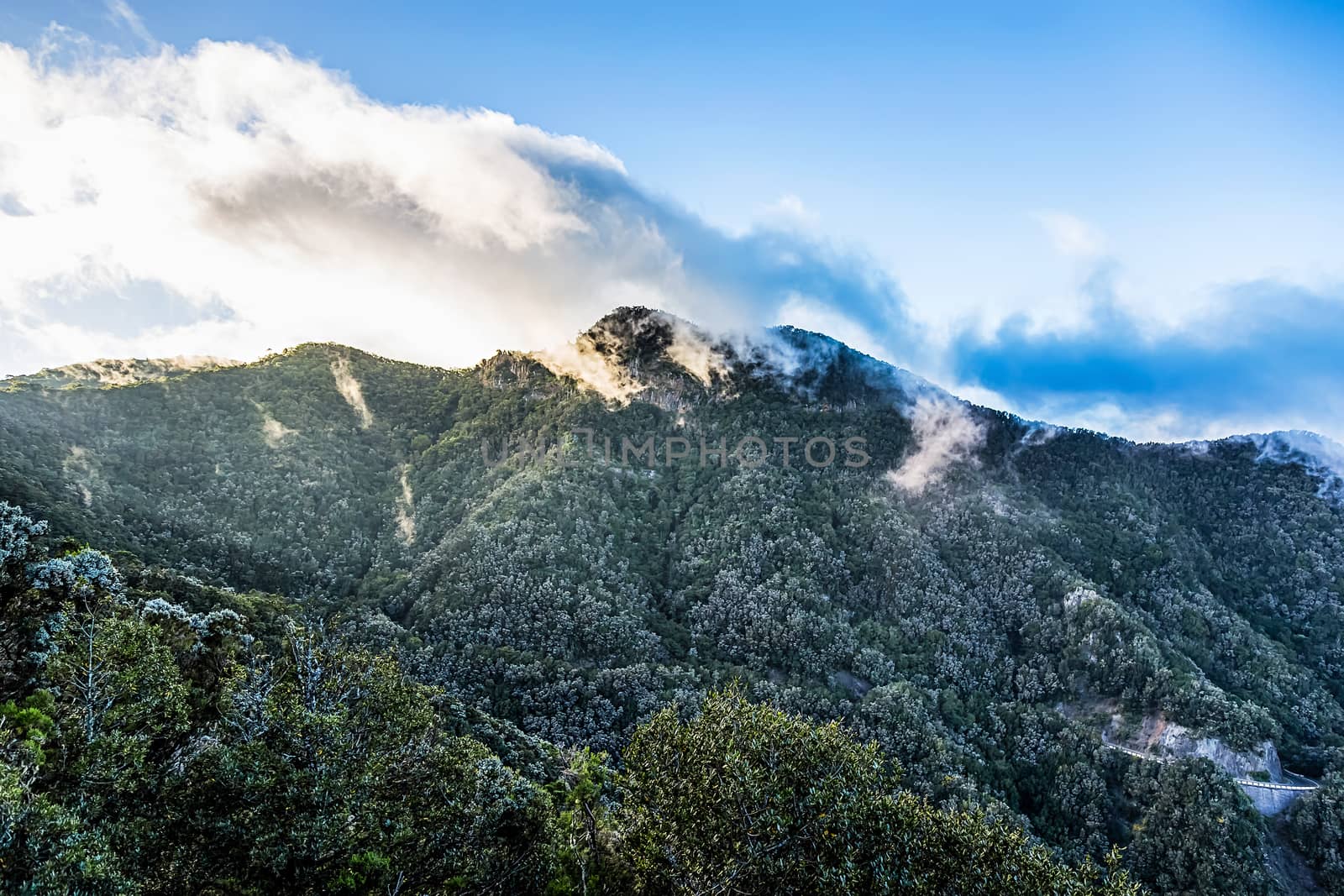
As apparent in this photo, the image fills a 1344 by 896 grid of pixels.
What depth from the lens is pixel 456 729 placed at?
103 metres

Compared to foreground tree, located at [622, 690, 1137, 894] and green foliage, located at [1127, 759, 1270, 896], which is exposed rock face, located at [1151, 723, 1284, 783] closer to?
green foliage, located at [1127, 759, 1270, 896]

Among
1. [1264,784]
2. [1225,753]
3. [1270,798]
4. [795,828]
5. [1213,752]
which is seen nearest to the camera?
[795,828]

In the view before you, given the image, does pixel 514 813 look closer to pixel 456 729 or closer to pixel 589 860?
pixel 589 860

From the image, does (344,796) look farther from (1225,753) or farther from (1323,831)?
(1225,753)

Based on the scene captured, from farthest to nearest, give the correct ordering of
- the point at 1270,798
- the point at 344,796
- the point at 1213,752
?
1. the point at 1213,752
2. the point at 1270,798
3. the point at 344,796

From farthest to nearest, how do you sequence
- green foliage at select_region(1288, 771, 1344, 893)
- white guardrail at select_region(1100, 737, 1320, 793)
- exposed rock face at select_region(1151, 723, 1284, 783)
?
exposed rock face at select_region(1151, 723, 1284, 783), white guardrail at select_region(1100, 737, 1320, 793), green foliage at select_region(1288, 771, 1344, 893)

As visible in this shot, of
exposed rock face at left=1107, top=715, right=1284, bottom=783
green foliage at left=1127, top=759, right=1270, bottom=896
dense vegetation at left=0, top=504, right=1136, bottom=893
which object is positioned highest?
dense vegetation at left=0, top=504, right=1136, bottom=893

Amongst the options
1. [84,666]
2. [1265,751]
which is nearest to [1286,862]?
[1265,751]

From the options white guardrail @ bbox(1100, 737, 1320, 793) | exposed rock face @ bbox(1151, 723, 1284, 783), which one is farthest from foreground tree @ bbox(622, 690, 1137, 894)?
exposed rock face @ bbox(1151, 723, 1284, 783)

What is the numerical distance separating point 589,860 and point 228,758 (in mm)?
30966

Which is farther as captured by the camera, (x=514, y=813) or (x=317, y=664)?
(x=514, y=813)

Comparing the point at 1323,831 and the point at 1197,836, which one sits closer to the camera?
the point at 1197,836

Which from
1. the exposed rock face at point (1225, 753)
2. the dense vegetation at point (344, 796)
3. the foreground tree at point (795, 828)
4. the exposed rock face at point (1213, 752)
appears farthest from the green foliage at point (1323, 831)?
the foreground tree at point (795, 828)

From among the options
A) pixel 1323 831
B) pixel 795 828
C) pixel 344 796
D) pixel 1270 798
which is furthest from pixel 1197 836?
pixel 344 796
